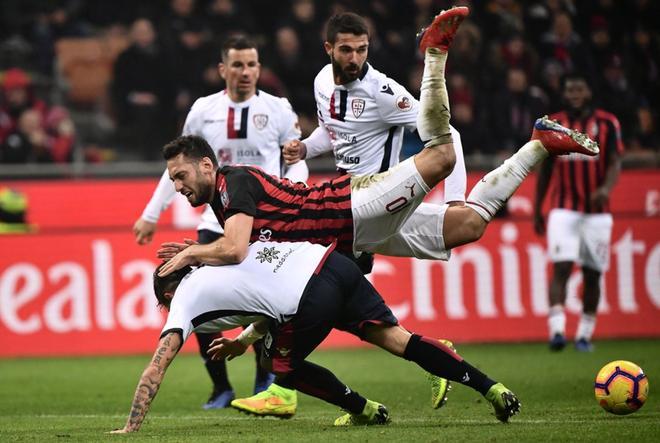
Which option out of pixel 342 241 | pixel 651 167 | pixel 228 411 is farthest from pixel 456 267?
pixel 342 241

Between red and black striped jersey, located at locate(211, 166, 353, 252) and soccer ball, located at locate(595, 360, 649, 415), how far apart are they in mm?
A: 1802

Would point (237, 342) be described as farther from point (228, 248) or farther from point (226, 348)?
point (228, 248)

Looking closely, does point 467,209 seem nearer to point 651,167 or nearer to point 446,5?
point 651,167

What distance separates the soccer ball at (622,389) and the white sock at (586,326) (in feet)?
17.5

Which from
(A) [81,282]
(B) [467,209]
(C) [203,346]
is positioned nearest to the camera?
(B) [467,209]

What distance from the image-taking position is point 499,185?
24.5ft

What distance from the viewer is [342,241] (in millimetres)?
7270

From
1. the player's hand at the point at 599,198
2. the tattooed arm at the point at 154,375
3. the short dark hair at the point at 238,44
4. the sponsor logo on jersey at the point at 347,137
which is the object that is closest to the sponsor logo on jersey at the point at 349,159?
the sponsor logo on jersey at the point at 347,137

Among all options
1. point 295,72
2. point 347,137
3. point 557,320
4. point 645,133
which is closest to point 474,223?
point 347,137

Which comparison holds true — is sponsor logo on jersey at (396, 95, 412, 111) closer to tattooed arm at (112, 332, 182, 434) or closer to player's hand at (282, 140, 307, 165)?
player's hand at (282, 140, 307, 165)

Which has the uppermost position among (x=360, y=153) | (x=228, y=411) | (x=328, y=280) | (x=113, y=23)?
(x=113, y=23)

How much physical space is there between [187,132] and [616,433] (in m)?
4.47

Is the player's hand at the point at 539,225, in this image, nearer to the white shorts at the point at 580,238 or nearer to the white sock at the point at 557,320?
the white shorts at the point at 580,238

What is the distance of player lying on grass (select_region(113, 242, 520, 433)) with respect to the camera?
22.1 ft
